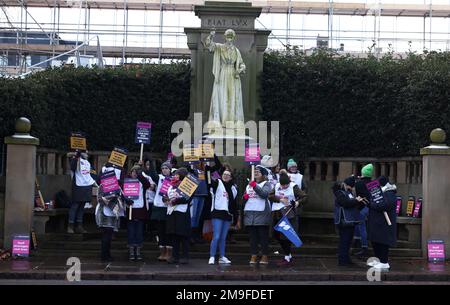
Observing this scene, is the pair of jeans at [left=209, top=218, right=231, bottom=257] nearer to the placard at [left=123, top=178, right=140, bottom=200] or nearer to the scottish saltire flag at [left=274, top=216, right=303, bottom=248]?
the scottish saltire flag at [left=274, top=216, right=303, bottom=248]

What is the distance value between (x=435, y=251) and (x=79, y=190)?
7.15 m

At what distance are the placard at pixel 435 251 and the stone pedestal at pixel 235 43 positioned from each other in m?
6.43

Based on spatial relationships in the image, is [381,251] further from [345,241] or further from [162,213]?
[162,213]

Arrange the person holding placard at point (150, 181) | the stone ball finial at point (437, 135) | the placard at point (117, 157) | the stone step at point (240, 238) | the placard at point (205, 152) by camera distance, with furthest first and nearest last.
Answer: the stone ball finial at point (437, 135) → the placard at point (205, 152) → the stone step at point (240, 238) → the placard at point (117, 157) → the person holding placard at point (150, 181)

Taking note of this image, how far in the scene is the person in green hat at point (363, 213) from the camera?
1436 centimetres

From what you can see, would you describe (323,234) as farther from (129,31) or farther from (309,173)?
(129,31)

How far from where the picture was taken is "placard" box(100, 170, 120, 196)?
1445cm

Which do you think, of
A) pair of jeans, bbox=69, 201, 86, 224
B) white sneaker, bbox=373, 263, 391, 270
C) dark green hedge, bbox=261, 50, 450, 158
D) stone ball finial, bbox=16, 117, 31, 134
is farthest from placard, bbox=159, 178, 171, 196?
dark green hedge, bbox=261, 50, 450, 158

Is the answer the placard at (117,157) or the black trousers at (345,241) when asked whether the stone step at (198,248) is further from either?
A: the placard at (117,157)

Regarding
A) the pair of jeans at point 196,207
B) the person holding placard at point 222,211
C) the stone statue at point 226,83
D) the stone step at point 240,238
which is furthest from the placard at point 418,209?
the stone statue at point 226,83
